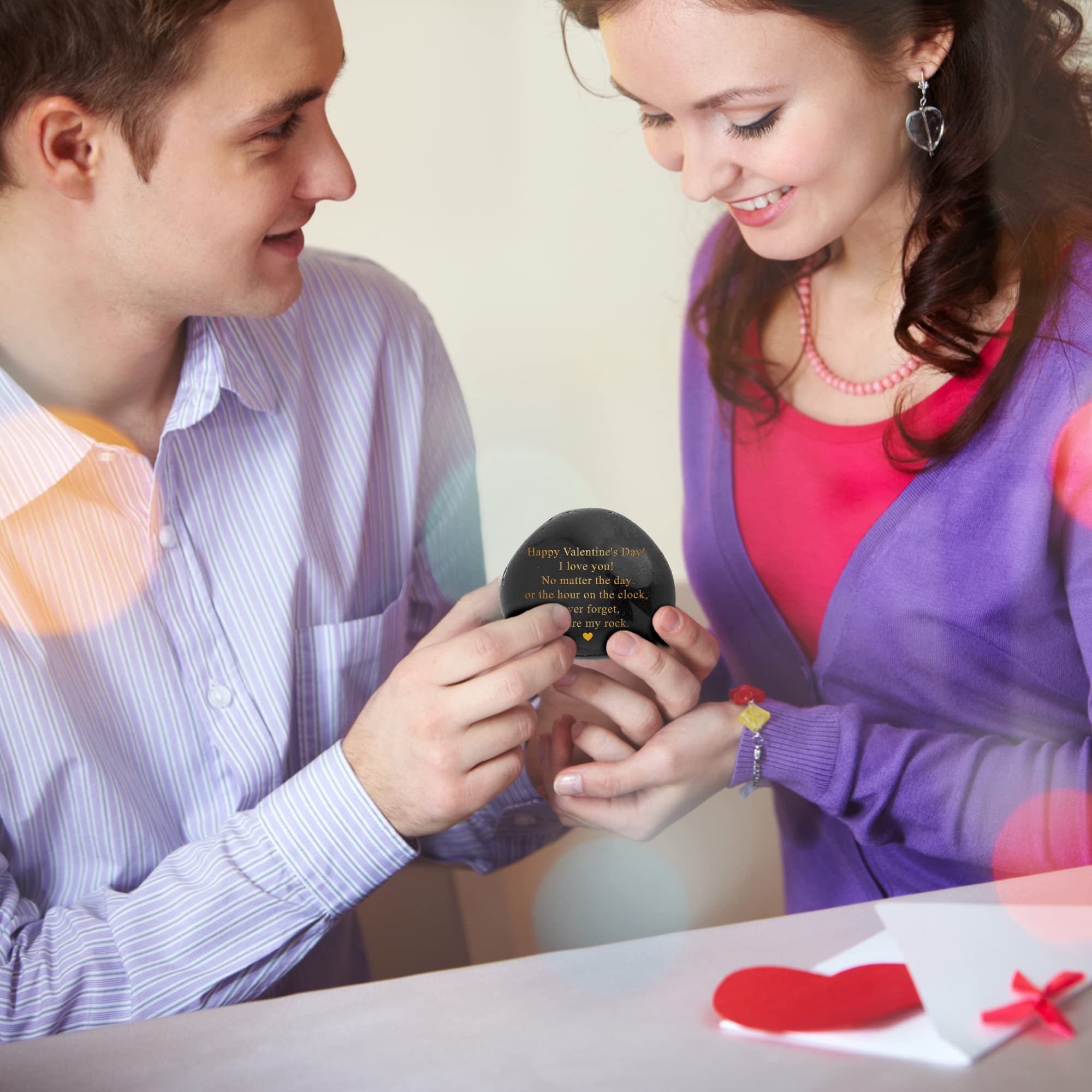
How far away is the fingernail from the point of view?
1.01 meters

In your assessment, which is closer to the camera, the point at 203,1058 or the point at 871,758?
the point at 203,1058

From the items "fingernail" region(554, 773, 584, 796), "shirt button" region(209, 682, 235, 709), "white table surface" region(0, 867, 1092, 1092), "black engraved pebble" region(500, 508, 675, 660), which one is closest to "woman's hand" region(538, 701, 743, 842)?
"fingernail" region(554, 773, 584, 796)

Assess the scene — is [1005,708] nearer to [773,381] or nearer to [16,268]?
[773,381]

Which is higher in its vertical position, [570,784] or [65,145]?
[65,145]

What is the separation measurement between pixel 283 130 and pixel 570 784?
694mm

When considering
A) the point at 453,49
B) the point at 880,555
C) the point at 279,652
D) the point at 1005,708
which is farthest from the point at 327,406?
the point at 1005,708

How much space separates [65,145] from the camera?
0.94 m

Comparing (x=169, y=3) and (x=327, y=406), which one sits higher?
(x=169, y=3)

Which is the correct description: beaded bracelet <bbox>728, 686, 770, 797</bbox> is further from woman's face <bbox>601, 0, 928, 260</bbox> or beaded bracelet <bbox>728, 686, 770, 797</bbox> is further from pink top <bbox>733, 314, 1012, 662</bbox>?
woman's face <bbox>601, 0, 928, 260</bbox>

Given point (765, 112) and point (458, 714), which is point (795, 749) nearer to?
point (458, 714)

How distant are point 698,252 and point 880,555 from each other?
532mm

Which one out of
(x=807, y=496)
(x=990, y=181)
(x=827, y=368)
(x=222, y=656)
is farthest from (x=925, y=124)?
(x=222, y=656)

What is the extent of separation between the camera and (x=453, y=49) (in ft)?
4.36

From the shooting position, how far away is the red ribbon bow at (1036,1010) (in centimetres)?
66
